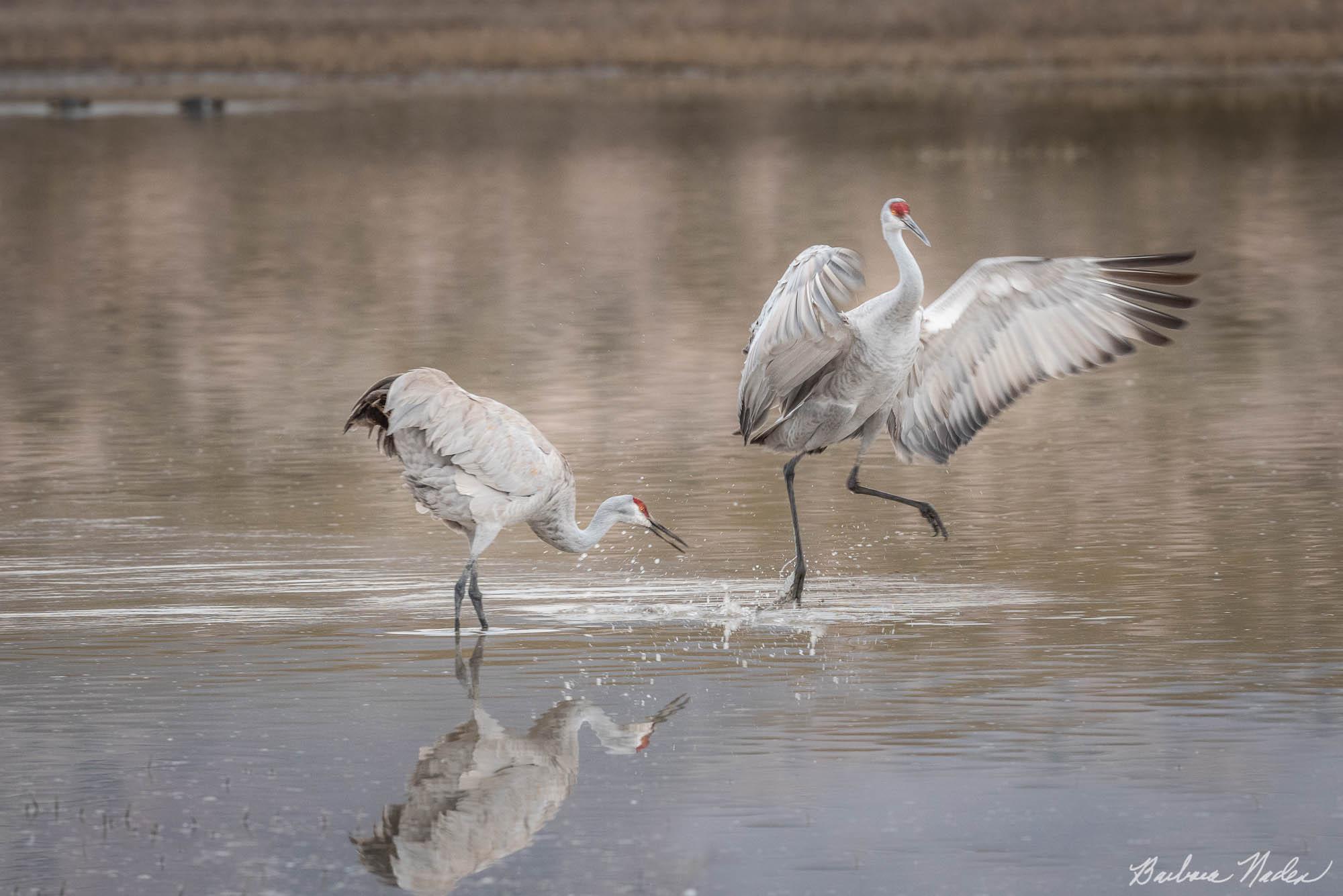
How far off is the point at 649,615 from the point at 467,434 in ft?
3.33

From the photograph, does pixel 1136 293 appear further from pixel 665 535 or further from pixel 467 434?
pixel 467 434

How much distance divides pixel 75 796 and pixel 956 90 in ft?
164

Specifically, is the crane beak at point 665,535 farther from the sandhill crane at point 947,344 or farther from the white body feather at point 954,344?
the white body feather at point 954,344

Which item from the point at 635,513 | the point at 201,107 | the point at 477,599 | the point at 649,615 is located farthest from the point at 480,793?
the point at 201,107

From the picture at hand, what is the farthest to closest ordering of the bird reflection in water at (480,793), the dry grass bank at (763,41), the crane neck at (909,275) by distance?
the dry grass bank at (763,41) < the crane neck at (909,275) < the bird reflection in water at (480,793)

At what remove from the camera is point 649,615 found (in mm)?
9352

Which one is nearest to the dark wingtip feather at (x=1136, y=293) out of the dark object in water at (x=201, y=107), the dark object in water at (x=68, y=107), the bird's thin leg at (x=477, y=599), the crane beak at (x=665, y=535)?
the crane beak at (x=665, y=535)

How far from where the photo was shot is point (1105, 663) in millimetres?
8297

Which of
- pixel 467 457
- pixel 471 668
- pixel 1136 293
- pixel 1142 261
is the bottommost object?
pixel 471 668

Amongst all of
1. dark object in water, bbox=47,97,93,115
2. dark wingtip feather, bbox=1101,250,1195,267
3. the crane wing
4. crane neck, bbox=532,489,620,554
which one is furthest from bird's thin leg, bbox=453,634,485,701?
dark object in water, bbox=47,97,93,115

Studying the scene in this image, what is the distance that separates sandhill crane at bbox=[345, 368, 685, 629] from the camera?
30.5 ft

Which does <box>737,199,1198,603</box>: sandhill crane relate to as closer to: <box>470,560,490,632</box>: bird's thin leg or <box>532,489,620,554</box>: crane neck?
<box>532,489,620,554</box>: crane neck

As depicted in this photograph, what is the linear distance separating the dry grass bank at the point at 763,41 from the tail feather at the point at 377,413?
155ft

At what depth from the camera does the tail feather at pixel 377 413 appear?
934 centimetres
